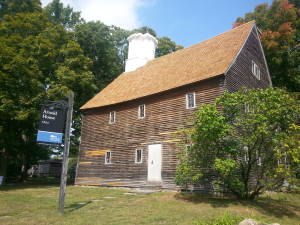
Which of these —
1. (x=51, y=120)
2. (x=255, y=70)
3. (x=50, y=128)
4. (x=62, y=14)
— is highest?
(x=62, y=14)

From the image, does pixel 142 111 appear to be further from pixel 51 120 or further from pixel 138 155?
pixel 51 120

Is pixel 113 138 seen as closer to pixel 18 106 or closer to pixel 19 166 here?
pixel 18 106

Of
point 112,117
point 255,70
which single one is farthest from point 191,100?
point 112,117

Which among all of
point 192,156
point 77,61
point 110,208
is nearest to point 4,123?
point 77,61

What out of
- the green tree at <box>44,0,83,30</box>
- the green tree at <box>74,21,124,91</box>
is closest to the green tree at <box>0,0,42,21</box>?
the green tree at <box>44,0,83,30</box>

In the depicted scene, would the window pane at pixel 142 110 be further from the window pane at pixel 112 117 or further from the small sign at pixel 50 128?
the small sign at pixel 50 128

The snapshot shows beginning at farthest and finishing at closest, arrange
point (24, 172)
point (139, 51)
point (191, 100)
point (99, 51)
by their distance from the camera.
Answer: point (99, 51) → point (24, 172) → point (139, 51) → point (191, 100)

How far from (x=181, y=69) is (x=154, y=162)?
680 centimetres

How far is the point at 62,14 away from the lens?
109 ft

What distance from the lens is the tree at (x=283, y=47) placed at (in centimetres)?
2320

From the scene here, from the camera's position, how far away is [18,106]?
60.0 feet

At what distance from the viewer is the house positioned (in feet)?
50.1

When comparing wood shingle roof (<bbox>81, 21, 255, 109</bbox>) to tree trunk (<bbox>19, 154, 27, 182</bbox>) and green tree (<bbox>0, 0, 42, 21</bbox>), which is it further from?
green tree (<bbox>0, 0, 42, 21</bbox>)

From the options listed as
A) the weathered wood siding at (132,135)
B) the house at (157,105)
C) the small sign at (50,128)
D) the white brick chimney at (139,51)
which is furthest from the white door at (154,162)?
the white brick chimney at (139,51)
